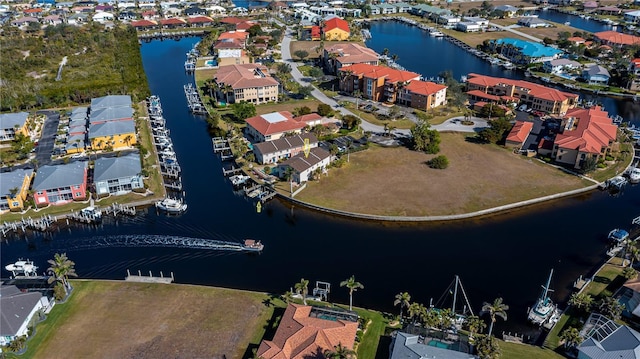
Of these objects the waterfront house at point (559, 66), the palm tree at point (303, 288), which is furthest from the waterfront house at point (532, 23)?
the palm tree at point (303, 288)

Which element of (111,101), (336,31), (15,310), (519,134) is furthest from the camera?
(336,31)

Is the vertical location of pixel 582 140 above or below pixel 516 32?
below

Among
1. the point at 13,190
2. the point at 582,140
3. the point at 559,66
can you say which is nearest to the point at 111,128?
the point at 13,190

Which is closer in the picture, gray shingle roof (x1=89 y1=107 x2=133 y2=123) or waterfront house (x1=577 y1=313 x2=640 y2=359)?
waterfront house (x1=577 y1=313 x2=640 y2=359)

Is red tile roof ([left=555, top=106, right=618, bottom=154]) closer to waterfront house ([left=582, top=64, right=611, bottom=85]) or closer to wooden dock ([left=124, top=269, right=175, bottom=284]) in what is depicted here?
waterfront house ([left=582, top=64, right=611, bottom=85])

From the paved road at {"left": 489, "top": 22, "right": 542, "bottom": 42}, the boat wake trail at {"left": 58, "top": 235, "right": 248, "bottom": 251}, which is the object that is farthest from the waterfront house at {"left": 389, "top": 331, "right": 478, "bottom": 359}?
the paved road at {"left": 489, "top": 22, "right": 542, "bottom": 42}

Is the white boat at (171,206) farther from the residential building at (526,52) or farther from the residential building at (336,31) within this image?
the residential building at (526,52)

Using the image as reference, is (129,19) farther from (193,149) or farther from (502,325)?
(502,325)

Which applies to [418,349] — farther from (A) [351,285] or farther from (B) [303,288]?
(B) [303,288]
